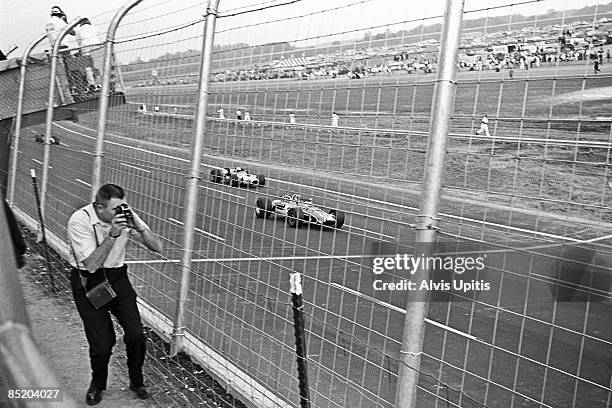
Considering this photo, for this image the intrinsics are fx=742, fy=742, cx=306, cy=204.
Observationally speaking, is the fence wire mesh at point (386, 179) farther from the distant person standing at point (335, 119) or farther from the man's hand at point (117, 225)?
the man's hand at point (117, 225)

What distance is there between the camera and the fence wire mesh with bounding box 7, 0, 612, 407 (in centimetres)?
303

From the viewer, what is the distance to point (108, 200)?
5168 millimetres

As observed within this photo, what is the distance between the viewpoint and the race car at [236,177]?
17.1 feet

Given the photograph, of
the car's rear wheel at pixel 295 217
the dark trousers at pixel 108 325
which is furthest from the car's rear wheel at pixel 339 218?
the dark trousers at pixel 108 325

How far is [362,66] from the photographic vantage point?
159 inches

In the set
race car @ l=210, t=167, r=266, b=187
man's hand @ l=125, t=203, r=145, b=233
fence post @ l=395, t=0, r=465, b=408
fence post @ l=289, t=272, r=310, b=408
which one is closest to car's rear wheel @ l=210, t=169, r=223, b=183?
race car @ l=210, t=167, r=266, b=187

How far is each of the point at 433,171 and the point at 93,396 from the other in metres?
3.13

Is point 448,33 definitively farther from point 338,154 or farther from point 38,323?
point 38,323

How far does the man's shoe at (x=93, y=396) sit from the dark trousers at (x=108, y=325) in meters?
0.03

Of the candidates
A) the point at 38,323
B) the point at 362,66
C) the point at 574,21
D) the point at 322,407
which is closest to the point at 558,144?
the point at 574,21

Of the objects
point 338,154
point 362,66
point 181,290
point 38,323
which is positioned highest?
point 362,66

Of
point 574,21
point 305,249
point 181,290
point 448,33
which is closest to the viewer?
point 574,21

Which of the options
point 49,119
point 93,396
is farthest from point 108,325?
point 49,119

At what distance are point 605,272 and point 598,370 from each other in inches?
113
